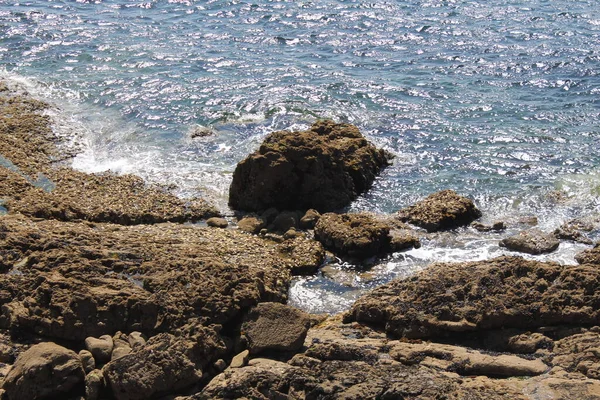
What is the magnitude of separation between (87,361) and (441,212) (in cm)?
1089

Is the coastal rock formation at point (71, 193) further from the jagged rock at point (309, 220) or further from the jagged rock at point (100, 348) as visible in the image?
the jagged rock at point (100, 348)

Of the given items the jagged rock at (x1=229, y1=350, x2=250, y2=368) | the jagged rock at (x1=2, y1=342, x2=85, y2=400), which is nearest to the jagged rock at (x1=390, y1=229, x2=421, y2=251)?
the jagged rock at (x1=229, y1=350, x2=250, y2=368)

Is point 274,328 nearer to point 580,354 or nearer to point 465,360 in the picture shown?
point 465,360

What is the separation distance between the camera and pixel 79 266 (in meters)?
13.4

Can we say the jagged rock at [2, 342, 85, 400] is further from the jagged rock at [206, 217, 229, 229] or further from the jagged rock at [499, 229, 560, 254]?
the jagged rock at [499, 229, 560, 254]

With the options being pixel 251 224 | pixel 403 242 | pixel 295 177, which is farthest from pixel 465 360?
pixel 295 177

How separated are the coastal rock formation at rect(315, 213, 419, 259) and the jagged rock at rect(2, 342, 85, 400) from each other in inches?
329

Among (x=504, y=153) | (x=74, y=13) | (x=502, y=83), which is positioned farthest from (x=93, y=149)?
(x=74, y=13)

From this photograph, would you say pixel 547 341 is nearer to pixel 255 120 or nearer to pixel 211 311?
pixel 211 311

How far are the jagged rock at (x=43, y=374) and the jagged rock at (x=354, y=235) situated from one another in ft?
27.3

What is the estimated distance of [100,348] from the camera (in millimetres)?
11750

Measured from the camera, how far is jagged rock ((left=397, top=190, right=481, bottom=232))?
19.4 meters

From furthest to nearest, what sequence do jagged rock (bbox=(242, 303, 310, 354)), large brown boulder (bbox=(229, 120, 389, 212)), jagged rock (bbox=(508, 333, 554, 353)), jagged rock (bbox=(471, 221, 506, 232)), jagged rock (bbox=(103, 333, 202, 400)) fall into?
1. large brown boulder (bbox=(229, 120, 389, 212))
2. jagged rock (bbox=(471, 221, 506, 232))
3. jagged rock (bbox=(242, 303, 310, 354))
4. jagged rock (bbox=(508, 333, 554, 353))
5. jagged rock (bbox=(103, 333, 202, 400))

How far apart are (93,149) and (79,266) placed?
11.8 m
